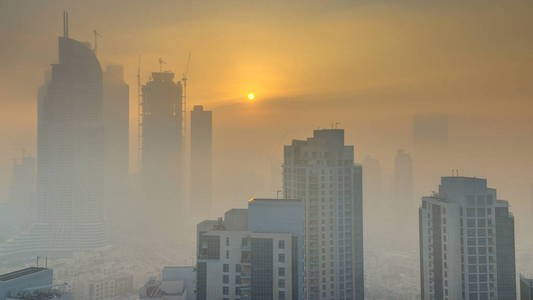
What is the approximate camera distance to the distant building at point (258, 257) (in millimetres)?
8891

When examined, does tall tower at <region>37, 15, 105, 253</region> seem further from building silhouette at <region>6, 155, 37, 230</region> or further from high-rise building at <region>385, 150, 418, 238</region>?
high-rise building at <region>385, 150, 418, 238</region>

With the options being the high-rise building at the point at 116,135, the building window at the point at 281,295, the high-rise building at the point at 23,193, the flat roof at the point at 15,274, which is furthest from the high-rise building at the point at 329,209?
the high-rise building at the point at 116,135

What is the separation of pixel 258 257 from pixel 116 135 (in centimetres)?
4191

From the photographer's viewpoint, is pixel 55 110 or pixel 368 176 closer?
pixel 368 176

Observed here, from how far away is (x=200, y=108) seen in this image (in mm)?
53281

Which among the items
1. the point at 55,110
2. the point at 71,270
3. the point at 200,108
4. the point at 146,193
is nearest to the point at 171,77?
the point at 200,108

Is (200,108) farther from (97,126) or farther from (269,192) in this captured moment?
(269,192)

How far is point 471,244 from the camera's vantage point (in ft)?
35.6

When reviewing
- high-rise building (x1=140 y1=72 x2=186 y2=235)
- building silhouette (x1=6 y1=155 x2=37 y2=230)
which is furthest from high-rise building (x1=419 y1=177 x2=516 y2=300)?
high-rise building (x1=140 y1=72 x2=186 y2=235)

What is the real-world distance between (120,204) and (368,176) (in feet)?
96.7

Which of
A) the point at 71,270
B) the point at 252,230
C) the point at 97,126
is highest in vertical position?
the point at 97,126

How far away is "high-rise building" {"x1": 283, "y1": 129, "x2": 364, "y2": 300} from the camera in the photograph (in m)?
14.2

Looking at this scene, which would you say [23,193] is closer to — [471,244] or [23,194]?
[23,194]

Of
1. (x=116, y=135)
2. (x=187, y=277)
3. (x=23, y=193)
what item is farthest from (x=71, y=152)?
(x=187, y=277)
